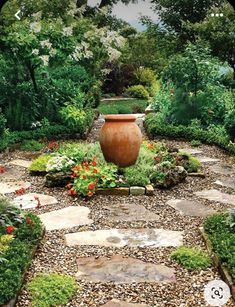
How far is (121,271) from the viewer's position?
12.1 ft

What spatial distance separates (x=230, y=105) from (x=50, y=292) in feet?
25.2

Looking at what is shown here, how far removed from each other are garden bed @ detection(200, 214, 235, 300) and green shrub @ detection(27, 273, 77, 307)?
1078mm

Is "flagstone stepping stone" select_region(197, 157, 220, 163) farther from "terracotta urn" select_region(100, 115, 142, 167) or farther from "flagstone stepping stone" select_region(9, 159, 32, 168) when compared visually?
"flagstone stepping stone" select_region(9, 159, 32, 168)

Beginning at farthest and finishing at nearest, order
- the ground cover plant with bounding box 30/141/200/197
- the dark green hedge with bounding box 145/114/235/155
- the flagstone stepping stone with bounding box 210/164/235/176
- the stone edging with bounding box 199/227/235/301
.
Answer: the dark green hedge with bounding box 145/114/235/155 < the flagstone stepping stone with bounding box 210/164/235/176 < the ground cover plant with bounding box 30/141/200/197 < the stone edging with bounding box 199/227/235/301

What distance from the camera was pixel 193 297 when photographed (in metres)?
3.30

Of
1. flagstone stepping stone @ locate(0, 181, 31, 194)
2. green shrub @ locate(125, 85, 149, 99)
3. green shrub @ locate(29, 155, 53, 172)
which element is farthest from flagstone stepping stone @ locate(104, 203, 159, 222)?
green shrub @ locate(125, 85, 149, 99)

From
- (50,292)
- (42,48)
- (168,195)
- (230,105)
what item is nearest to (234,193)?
(168,195)

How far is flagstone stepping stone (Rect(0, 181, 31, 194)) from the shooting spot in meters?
6.22

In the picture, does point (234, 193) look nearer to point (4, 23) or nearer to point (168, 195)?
point (168, 195)

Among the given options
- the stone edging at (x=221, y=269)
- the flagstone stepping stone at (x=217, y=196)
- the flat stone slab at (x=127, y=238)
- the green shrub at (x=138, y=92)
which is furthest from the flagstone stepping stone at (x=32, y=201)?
the green shrub at (x=138, y=92)

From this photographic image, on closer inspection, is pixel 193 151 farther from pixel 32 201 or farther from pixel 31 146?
pixel 32 201

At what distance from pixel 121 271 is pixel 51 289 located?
61cm

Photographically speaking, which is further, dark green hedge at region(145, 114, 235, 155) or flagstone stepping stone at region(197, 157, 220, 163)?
dark green hedge at region(145, 114, 235, 155)

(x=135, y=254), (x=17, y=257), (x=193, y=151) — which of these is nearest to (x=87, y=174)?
(x=135, y=254)
